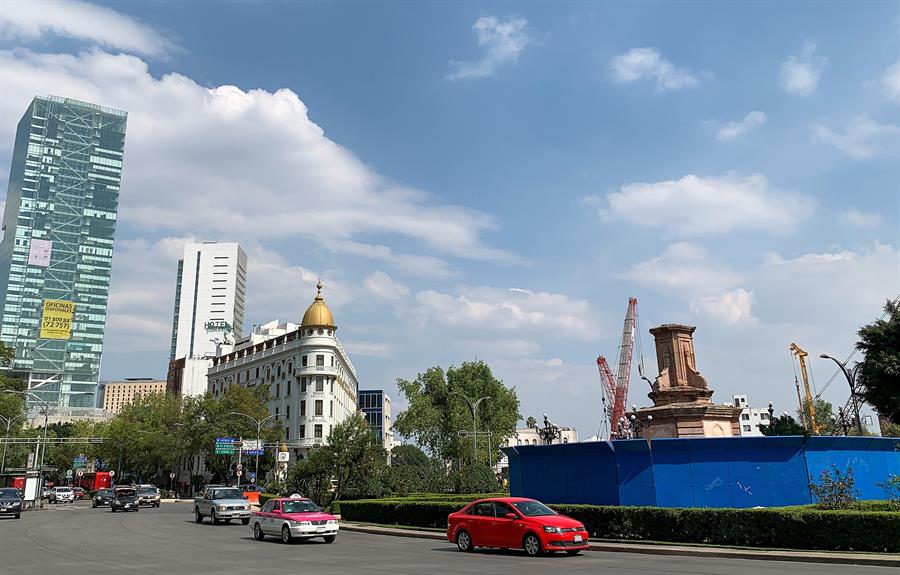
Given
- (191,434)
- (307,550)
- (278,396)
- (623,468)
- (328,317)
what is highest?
(328,317)

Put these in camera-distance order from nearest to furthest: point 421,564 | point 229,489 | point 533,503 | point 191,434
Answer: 1. point 421,564
2. point 533,503
3. point 229,489
4. point 191,434

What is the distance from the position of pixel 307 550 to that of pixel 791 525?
14.0 m

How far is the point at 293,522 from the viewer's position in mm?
24484

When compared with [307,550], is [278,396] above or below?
above

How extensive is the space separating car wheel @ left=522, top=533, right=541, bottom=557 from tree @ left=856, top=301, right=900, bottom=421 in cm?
3262

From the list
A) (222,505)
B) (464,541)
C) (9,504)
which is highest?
(9,504)

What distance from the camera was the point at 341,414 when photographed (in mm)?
98562

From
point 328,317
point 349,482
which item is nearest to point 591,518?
point 349,482

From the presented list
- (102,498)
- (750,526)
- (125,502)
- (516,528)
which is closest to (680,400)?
(750,526)

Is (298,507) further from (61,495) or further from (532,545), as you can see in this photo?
(61,495)

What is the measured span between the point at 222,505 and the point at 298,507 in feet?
40.6

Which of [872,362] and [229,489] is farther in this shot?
[872,362]

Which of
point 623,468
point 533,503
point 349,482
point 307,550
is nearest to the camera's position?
point 533,503

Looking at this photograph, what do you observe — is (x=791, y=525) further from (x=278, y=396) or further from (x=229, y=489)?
(x=278, y=396)
